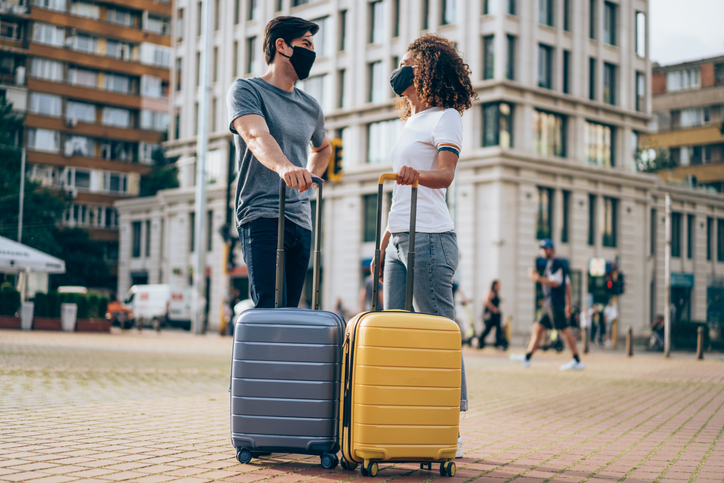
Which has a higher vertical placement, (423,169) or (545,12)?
(545,12)

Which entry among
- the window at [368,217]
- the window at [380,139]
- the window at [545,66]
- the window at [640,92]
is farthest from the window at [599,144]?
the window at [368,217]

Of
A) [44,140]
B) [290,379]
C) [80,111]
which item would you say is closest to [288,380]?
[290,379]

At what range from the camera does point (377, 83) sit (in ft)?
134

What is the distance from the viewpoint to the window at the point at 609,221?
1545 inches

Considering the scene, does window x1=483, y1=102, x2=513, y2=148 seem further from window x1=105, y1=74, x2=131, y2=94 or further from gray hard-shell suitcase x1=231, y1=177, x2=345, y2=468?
window x1=105, y1=74, x2=131, y2=94

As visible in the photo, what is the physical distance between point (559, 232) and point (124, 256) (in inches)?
1280

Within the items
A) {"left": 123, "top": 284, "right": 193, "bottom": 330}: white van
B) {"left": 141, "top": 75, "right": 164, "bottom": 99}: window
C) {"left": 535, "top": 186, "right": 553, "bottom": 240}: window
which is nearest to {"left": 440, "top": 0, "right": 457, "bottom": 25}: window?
{"left": 535, "top": 186, "right": 553, "bottom": 240}: window

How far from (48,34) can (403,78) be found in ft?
205

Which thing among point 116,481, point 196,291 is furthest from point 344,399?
point 196,291

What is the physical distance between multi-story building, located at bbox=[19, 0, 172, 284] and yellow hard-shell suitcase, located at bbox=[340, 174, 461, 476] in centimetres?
5898

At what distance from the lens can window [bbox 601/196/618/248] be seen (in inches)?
1545

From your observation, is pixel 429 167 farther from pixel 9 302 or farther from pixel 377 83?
pixel 377 83

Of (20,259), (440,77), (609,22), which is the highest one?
(609,22)

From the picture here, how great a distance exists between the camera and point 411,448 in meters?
3.92
